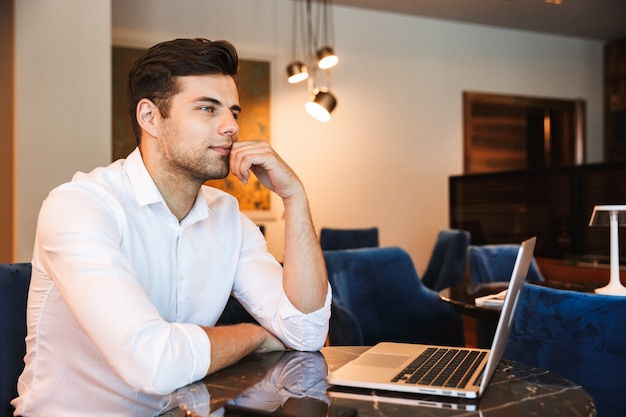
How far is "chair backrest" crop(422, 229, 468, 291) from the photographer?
4270mm

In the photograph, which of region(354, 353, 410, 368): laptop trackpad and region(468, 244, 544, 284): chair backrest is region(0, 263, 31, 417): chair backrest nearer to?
region(354, 353, 410, 368): laptop trackpad

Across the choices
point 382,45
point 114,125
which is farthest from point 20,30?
point 382,45

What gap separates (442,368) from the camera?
117 cm

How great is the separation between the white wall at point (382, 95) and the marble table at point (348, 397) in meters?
4.35

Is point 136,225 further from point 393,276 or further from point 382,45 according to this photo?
point 382,45

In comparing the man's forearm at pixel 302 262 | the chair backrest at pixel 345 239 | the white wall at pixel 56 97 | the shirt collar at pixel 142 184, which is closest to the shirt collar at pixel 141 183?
the shirt collar at pixel 142 184

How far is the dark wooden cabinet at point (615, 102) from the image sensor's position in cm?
684

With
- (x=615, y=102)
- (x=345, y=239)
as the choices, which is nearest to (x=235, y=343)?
(x=345, y=239)

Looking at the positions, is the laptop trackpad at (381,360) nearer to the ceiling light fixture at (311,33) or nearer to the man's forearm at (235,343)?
the man's forearm at (235,343)

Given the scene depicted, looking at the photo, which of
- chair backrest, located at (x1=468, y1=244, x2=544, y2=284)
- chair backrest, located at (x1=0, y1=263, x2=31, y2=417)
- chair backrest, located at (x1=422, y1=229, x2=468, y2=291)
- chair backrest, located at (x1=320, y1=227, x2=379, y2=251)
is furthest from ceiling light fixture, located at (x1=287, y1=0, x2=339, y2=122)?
chair backrest, located at (x1=0, y1=263, x2=31, y2=417)

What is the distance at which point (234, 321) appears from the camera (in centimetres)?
174

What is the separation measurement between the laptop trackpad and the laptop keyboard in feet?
0.09

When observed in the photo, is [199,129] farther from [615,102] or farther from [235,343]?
[615,102]

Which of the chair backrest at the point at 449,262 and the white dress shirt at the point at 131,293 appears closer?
the white dress shirt at the point at 131,293
